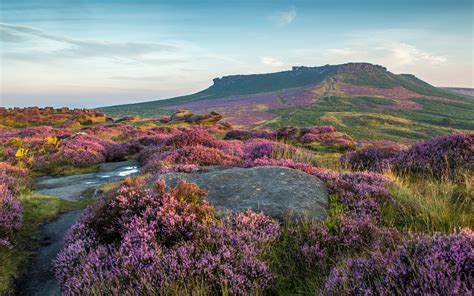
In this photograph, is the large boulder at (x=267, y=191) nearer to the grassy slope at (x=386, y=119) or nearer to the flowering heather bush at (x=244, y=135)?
the flowering heather bush at (x=244, y=135)

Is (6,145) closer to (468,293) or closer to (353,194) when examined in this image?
(353,194)

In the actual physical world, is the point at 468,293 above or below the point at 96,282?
above

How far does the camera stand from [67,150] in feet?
55.4

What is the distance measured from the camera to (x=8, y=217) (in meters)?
6.45

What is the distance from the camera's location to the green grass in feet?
16.9

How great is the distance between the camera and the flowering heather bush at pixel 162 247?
3887 millimetres

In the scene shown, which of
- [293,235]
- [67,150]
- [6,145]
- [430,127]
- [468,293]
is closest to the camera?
[468,293]

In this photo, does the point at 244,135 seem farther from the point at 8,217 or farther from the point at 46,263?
the point at 46,263

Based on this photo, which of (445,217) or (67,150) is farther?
(67,150)

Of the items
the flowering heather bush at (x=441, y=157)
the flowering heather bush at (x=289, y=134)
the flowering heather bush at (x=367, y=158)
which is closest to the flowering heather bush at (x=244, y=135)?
the flowering heather bush at (x=289, y=134)

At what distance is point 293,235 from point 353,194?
229 cm

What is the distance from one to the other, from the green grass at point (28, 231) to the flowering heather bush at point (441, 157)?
982 centimetres

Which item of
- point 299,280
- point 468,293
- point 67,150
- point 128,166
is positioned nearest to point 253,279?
point 299,280

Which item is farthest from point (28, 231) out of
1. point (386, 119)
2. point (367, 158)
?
point (386, 119)
